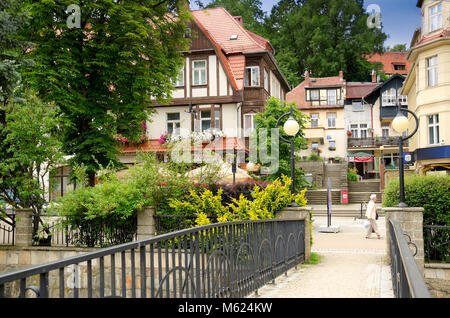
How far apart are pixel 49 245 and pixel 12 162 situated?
2.84m

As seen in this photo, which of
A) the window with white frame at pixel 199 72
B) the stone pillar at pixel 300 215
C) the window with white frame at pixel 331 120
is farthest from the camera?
the window with white frame at pixel 331 120

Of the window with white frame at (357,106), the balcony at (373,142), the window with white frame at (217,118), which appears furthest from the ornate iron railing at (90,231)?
the window with white frame at (357,106)

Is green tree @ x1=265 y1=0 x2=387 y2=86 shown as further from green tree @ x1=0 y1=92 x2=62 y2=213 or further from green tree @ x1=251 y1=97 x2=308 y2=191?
green tree @ x1=0 y1=92 x2=62 y2=213

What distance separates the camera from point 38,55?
55.1 feet

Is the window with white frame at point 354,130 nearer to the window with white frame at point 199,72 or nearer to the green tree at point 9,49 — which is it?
the window with white frame at point 199,72

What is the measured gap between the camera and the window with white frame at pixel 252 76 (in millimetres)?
32969

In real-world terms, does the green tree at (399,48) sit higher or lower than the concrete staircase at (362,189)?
higher

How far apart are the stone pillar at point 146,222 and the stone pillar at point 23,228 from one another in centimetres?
352

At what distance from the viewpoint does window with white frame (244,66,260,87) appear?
32969mm

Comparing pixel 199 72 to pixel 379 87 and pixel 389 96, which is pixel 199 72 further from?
pixel 389 96

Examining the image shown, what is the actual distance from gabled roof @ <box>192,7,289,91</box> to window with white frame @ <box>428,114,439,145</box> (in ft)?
37.4

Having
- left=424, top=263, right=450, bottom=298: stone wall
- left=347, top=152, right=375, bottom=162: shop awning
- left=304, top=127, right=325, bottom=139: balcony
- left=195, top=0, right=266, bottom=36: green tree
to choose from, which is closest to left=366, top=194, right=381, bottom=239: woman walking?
left=424, top=263, right=450, bottom=298: stone wall

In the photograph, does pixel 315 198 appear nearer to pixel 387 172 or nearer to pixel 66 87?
pixel 387 172

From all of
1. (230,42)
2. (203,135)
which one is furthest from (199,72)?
(203,135)
